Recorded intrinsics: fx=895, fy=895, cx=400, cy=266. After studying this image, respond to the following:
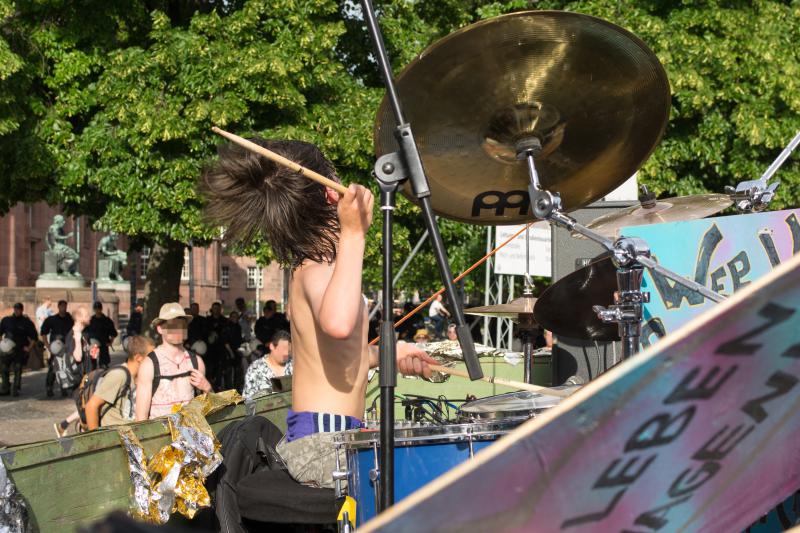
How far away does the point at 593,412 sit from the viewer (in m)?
1.02

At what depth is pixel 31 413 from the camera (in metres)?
13.1

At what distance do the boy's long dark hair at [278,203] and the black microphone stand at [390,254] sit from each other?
0.97 ft

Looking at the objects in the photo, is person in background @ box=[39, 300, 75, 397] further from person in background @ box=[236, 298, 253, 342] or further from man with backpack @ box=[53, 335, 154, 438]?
man with backpack @ box=[53, 335, 154, 438]

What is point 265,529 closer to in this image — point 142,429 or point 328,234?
point 328,234

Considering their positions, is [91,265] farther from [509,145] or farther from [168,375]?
[509,145]

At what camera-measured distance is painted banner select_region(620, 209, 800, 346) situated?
327cm

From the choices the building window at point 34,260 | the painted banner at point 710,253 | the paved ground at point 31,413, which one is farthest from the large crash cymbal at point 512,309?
the building window at point 34,260

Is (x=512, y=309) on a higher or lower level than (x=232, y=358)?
higher

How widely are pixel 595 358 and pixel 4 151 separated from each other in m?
8.54

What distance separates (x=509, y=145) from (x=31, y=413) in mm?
11944

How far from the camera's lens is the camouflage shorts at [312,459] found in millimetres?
2582

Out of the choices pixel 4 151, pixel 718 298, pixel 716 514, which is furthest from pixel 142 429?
pixel 4 151

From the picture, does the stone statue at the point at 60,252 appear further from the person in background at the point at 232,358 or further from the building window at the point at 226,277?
the building window at the point at 226,277

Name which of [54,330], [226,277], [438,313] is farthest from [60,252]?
[226,277]
